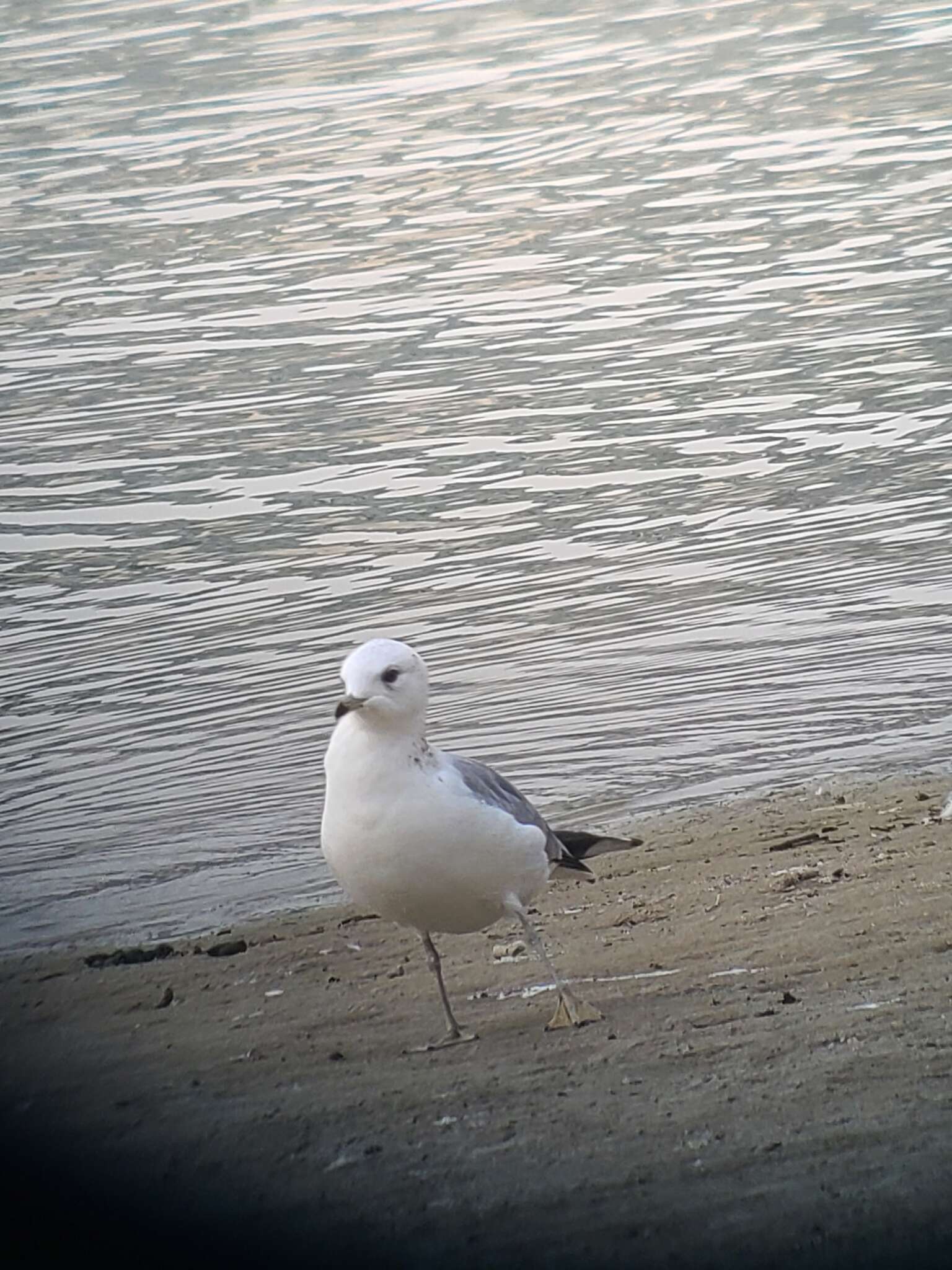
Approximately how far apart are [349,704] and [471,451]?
29.7 ft

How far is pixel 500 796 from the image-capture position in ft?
20.8

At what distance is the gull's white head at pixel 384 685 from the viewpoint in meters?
5.91

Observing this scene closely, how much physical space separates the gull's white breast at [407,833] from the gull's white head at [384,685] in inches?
2.8

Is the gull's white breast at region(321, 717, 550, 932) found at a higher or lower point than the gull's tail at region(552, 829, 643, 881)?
higher

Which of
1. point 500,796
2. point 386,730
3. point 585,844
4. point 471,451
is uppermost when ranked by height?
point 386,730

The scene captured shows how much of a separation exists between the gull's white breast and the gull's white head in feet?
0.23

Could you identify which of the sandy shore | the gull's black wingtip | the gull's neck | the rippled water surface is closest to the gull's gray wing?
the gull's black wingtip

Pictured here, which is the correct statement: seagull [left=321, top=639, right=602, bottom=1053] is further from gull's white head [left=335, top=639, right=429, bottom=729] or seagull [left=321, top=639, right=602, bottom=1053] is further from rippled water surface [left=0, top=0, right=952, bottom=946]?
rippled water surface [left=0, top=0, right=952, bottom=946]

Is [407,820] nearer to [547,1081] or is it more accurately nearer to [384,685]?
[384,685]

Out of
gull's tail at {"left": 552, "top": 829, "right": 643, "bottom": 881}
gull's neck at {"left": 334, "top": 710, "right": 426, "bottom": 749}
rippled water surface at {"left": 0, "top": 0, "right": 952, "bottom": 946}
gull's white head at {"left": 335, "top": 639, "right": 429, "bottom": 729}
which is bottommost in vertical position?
rippled water surface at {"left": 0, "top": 0, "right": 952, "bottom": 946}

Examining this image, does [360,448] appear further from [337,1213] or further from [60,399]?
[337,1213]

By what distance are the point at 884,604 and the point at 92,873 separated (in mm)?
4680

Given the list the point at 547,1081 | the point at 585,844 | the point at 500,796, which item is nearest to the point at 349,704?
the point at 500,796

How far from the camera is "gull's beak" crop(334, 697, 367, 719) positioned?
5.86 meters
